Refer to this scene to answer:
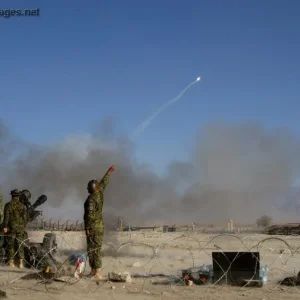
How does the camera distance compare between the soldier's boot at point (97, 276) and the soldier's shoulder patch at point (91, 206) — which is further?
the soldier's shoulder patch at point (91, 206)

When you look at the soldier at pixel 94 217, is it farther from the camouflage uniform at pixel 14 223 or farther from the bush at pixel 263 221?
the bush at pixel 263 221

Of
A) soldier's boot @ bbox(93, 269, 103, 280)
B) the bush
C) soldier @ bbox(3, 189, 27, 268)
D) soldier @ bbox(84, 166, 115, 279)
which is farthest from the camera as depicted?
the bush

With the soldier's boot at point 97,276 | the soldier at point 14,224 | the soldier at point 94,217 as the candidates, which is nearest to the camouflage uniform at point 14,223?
the soldier at point 14,224

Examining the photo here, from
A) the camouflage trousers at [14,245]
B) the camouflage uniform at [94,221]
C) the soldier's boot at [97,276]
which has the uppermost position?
the camouflage uniform at [94,221]

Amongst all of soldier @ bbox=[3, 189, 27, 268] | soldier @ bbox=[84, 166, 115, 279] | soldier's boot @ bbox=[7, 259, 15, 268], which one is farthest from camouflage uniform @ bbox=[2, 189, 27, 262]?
soldier @ bbox=[84, 166, 115, 279]

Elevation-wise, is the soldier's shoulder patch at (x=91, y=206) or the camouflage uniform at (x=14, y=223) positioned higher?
the soldier's shoulder patch at (x=91, y=206)

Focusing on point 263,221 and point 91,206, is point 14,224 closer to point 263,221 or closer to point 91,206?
point 91,206

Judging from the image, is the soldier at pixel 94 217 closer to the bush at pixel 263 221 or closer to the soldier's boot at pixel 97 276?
the soldier's boot at pixel 97 276

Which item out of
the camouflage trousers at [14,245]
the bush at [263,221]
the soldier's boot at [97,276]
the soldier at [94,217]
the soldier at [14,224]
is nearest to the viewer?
the soldier's boot at [97,276]

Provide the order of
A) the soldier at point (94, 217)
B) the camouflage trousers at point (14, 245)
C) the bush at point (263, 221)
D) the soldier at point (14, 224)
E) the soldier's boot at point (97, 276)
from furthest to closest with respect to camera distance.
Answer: the bush at point (263, 221), the soldier at point (14, 224), the camouflage trousers at point (14, 245), the soldier at point (94, 217), the soldier's boot at point (97, 276)

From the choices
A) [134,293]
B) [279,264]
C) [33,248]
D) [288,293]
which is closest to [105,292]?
[134,293]

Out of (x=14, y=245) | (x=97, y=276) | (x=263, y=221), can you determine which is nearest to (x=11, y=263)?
(x=14, y=245)

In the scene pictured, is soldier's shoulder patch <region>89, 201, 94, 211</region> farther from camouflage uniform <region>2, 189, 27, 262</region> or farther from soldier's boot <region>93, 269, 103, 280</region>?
camouflage uniform <region>2, 189, 27, 262</region>

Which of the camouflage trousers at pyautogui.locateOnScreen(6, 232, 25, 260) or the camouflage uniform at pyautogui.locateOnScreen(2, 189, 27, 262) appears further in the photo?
the camouflage uniform at pyautogui.locateOnScreen(2, 189, 27, 262)
